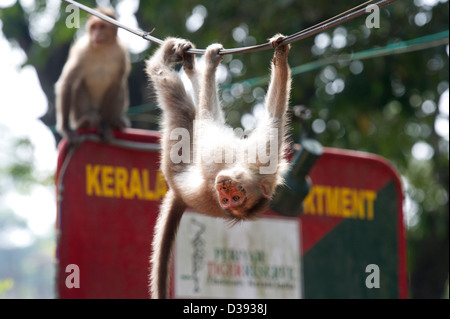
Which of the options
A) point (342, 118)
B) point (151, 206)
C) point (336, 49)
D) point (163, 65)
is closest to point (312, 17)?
point (336, 49)

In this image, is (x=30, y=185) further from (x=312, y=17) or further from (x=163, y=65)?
(x=163, y=65)

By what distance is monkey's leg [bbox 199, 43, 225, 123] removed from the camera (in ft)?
20.5

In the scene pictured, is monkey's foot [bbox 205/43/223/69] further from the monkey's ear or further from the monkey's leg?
the monkey's ear

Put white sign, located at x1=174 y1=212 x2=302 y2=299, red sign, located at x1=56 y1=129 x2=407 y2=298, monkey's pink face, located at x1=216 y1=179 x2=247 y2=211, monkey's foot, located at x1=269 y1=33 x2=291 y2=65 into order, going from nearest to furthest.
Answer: monkey's foot, located at x1=269 y1=33 x2=291 y2=65 < monkey's pink face, located at x1=216 y1=179 x2=247 y2=211 < red sign, located at x1=56 y1=129 x2=407 y2=298 < white sign, located at x1=174 y1=212 x2=302 y2=299

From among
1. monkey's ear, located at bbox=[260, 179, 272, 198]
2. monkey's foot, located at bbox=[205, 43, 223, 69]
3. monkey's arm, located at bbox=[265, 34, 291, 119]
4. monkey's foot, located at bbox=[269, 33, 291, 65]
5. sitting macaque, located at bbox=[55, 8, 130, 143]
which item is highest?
sitting macaque, located at bbox=[55, 8, 130, 143]

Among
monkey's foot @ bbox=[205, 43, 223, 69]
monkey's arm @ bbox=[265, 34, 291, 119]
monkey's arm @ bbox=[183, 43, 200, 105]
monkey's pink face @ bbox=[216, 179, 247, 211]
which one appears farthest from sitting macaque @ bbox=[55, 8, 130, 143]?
monkey's pink face @ bbox=[216, 179, 247, 211]

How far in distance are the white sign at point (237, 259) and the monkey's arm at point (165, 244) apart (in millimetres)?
1987

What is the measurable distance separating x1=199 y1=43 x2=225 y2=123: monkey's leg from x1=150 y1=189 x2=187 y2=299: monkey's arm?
677 mm

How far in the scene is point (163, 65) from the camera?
21.9 ft

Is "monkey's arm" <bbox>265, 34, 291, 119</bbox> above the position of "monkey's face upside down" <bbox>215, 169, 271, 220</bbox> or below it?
above

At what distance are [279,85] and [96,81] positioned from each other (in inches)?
213

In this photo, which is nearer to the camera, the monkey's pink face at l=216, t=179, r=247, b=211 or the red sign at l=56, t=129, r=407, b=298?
the monkey's pink face at l=216, t=179, r=247, b=211

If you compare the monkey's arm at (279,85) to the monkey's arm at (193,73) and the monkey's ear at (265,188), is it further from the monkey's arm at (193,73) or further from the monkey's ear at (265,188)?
the monkey's arm at (193,73)

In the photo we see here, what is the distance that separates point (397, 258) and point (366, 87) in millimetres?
2643
